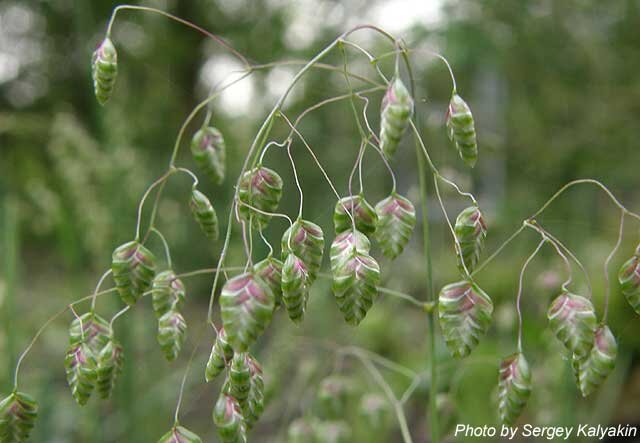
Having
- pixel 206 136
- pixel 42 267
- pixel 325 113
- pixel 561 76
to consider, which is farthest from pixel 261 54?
pixel 42 267

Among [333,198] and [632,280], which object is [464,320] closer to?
[632,280]

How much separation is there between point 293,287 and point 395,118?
7.5 inches

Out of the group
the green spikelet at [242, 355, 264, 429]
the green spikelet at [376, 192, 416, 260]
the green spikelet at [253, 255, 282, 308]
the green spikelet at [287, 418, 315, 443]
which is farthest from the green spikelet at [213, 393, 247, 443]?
the green spikelet at [287, 418, 315, 443]

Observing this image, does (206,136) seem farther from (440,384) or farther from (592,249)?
(592,249)

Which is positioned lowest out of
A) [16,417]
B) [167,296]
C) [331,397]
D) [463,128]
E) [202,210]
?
[331,397]

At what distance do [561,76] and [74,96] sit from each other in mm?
4309

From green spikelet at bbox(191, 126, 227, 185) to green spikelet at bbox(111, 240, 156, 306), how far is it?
0.41 feet

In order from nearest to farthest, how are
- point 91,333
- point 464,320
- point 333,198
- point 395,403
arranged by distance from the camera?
point 464,320 → point 91,333 → point 395,403 → point 333,198

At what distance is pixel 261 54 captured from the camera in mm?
3502

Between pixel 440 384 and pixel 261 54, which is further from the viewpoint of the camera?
pixel 261 54

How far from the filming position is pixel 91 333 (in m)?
0.77

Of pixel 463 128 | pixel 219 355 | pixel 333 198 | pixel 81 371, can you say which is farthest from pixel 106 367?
pixel 333 198

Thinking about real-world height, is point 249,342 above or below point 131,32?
above

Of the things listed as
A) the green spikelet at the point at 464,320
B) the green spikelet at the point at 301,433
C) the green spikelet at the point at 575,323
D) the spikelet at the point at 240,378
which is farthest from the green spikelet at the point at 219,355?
the green spikelet at the point at 301,433
